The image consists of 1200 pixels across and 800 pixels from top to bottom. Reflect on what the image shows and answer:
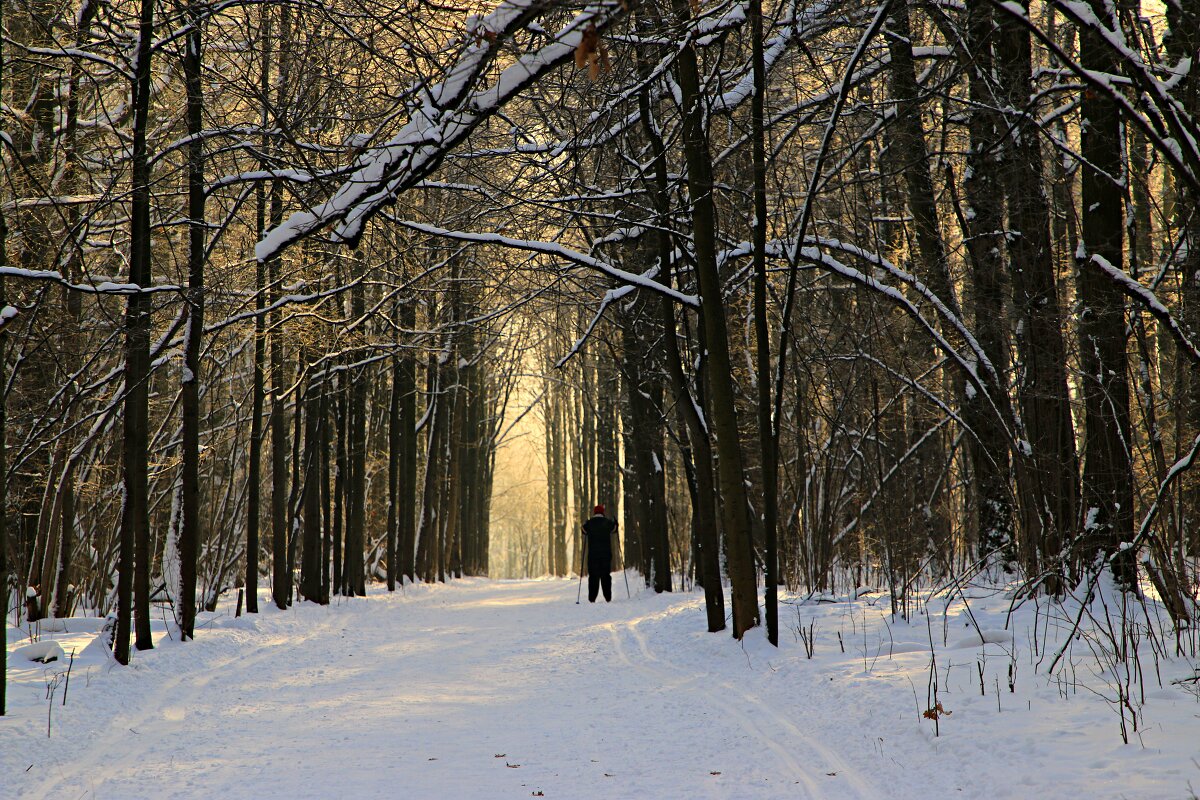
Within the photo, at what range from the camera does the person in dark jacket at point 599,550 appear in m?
20.9

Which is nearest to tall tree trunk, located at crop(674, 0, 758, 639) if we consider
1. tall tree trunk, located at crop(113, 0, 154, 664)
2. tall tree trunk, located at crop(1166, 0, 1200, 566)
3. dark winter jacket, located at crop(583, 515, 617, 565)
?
tall tree trunk, located at crop(1166, 0, 1200, 566)

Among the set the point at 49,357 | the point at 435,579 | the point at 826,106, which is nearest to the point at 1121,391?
the point at 826,106

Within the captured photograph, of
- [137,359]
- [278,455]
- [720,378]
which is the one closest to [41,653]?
[137,359]

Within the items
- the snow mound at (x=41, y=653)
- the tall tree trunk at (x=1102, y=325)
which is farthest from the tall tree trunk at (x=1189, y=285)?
the snow mound at (x=41, y=653)

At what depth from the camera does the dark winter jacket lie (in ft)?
68.6

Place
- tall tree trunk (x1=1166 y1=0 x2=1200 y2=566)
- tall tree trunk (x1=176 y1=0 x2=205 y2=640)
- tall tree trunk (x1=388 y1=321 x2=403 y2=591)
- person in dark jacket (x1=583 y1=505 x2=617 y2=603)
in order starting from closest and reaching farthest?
tall tree trunk (x1=1166 y1=0 x2=1200 y2=566), tall tree trunk (x1=176 y1=0 x2=205 y2=640), person in dark jacket (x1=583 y1=505 x2=617 y2=603), tall tree trunk (x1=388 y1=321 x2=403 y2=591)

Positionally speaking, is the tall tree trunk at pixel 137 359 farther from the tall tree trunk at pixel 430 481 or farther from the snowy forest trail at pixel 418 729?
the tall tree trunk at pixel 430 481

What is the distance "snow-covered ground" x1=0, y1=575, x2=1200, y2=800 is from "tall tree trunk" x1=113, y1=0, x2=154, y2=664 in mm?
760

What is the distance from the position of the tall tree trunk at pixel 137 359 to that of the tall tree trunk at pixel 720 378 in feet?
18.9

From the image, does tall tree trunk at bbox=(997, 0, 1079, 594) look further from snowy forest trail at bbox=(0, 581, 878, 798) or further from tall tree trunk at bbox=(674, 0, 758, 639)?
snowy forest trail at bbox=(0, 581, 878, 798)

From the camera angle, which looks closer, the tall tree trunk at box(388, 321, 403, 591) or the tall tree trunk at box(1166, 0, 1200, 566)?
the tall tree trunk at box(1166, 0, 1200, 566)

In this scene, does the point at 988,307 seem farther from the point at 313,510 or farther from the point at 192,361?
the point at 313,510

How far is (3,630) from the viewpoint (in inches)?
286

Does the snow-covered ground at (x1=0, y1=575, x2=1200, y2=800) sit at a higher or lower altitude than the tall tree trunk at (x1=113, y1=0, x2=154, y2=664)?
lower
